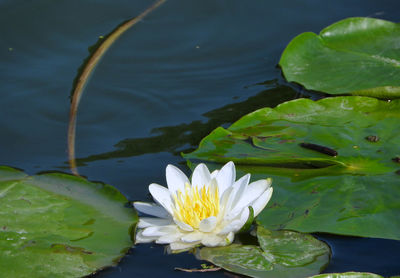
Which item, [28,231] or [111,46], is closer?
[28,231]

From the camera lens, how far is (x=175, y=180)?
1.78m

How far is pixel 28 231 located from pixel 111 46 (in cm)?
185

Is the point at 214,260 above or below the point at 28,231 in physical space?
below

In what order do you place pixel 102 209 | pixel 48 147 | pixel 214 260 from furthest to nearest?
pixel 48 147
pixel 102 209
pixel 214 260

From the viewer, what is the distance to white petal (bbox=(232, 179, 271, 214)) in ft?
5.61

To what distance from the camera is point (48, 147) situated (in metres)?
2.37

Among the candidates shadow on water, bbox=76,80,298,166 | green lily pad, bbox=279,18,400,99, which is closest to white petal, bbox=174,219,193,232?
shadow on water, bbox=76,80,298,166

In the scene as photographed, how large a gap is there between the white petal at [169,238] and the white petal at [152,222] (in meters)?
0.08

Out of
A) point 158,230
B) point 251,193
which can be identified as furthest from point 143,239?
point 251,193

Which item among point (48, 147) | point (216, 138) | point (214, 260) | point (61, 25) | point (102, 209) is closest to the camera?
point (214, 260)

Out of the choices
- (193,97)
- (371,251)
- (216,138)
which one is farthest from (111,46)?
(371,251)

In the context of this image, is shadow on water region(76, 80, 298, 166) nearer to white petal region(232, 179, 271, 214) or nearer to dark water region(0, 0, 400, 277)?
dark water region(0, 0, 400, 277)

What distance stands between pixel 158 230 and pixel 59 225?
14.7 inches

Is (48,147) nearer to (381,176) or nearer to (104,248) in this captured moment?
(104,248)
